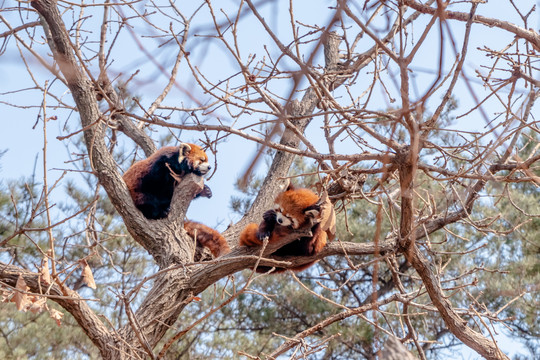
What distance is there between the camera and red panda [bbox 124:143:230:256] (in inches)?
158

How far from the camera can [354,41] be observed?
5164mm

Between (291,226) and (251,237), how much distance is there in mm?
251

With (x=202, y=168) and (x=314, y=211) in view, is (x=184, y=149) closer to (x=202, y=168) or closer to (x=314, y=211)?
(x=202, y=168)

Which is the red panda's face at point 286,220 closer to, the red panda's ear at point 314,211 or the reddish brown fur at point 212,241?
the red panda's ear at point 314,211

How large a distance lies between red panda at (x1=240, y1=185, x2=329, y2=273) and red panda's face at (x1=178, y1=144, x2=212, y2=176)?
1.46m

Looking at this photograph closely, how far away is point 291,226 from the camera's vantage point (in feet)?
11.4

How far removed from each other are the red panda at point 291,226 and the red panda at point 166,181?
0.39 meters

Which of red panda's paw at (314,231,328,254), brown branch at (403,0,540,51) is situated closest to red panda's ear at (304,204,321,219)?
red panda's paw at (314,231,328,254)

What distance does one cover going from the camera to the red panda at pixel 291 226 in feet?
11.3

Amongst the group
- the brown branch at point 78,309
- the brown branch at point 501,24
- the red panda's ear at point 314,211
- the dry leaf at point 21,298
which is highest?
the brown branch at point 501,24

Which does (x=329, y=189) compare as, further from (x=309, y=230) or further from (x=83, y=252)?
(x=83, y=252)

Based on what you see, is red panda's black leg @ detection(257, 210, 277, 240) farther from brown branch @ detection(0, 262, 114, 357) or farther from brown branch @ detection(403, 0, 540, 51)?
brown branch @ detection(403, 0, 540, 51)

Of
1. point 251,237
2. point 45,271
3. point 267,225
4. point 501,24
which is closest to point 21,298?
point 45,271

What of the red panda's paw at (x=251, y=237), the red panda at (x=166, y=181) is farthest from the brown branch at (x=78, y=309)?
the red panda's paw at (x=251, y=237)
